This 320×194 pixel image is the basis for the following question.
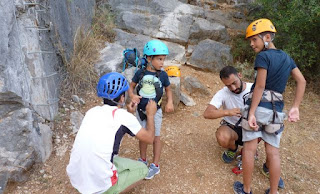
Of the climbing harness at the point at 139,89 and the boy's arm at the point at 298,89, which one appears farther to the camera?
the climbing harness at the point at 139,89

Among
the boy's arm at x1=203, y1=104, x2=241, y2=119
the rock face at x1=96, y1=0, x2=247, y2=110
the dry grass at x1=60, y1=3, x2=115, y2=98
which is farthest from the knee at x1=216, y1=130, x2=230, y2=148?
the rock face at x1=96, y1=0, x2=247, y2=110

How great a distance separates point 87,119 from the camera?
209 centimetres

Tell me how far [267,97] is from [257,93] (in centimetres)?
15

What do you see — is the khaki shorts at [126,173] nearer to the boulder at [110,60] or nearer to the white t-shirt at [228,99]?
the white t-shirt at [228,99]

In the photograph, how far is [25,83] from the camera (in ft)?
9.92

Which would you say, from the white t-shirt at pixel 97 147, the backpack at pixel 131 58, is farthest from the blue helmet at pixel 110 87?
the backpack at pixel 131 58

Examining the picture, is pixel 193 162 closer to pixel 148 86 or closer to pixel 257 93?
pixel 148 86

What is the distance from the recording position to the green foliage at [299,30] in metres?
5.23

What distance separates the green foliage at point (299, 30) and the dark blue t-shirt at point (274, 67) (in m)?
3.52

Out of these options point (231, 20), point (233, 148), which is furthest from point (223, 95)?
point (231, 20)

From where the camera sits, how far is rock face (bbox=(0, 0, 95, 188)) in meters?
2.73

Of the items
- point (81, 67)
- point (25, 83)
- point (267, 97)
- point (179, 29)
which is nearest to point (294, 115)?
point (267, 97)

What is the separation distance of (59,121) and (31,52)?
115cm

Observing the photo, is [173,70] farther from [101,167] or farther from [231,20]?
[231,20]
